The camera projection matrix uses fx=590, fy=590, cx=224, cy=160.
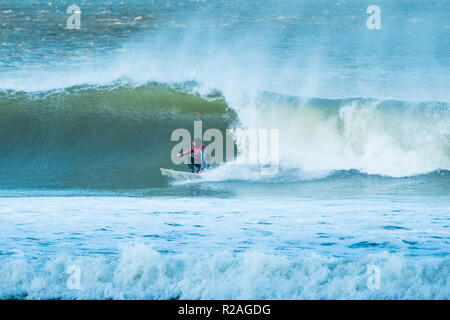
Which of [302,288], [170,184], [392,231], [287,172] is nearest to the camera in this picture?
[302,288]

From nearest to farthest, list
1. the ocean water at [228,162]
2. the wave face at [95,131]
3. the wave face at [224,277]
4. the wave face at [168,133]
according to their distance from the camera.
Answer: the wave face at [224,277]
the ocean water at [228,162]
the wave face at [95,131]
the wave face at [168,133]

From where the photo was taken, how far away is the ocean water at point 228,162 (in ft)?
16.9

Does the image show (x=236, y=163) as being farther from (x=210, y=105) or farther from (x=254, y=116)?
(x=210, y=105)

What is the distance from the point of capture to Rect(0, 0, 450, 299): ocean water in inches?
202

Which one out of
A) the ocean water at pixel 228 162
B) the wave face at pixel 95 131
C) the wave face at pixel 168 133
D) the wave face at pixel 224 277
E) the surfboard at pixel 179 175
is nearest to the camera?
the wave face at pixel 224 277

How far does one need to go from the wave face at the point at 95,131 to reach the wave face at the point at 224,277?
483cm

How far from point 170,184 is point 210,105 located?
5.08 metres

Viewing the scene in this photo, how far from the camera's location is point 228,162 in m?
11.3

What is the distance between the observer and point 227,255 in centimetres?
545

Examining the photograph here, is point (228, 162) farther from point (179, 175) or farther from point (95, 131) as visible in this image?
point (95, 131)

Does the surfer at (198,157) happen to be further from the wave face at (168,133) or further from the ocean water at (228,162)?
the wave face at (168,133)

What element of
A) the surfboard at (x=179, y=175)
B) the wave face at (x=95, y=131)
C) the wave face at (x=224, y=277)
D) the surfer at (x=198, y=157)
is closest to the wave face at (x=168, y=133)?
the wave face at (x=95, y=131)

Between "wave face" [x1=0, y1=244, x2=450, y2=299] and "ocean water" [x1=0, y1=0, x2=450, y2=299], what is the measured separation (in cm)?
2
